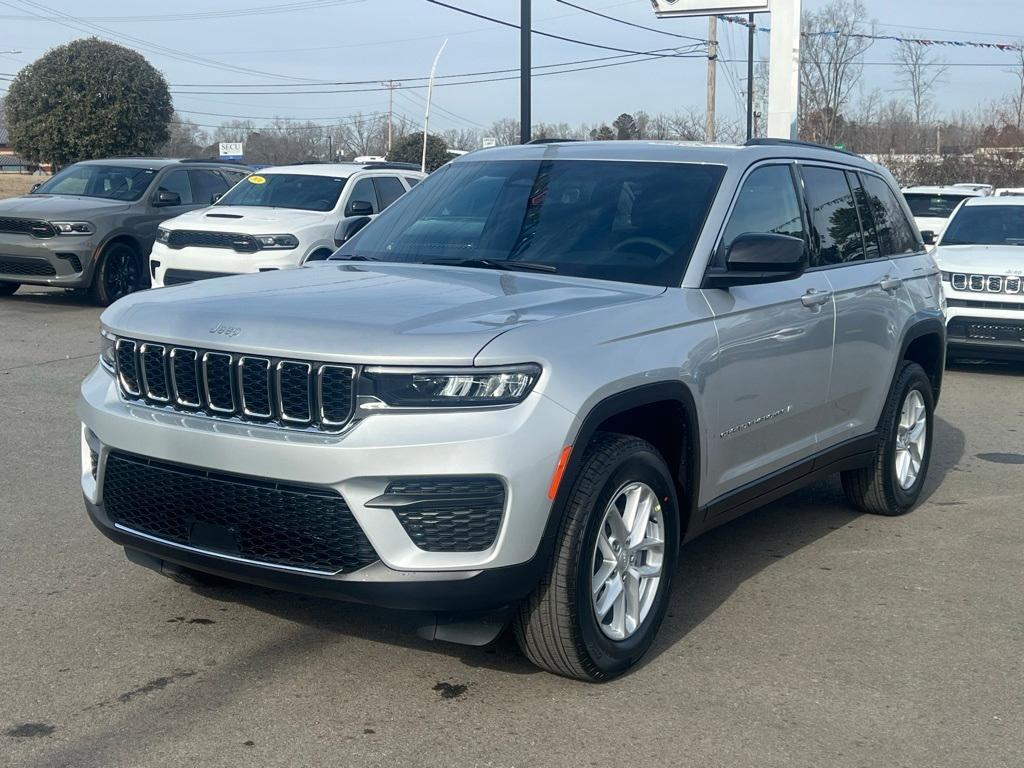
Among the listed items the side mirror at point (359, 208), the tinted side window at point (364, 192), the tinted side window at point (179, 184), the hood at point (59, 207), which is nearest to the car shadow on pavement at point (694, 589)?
the side mirror at point (359, 208)

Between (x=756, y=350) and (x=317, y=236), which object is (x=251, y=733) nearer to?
(x=756, y=350)

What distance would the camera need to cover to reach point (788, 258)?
15.8 ft

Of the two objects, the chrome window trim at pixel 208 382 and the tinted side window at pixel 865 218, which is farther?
the tinted side window at pixel 865 218

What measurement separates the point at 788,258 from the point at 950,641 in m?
1.62

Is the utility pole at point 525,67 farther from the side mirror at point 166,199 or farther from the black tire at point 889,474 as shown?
the black tire at point 889,474

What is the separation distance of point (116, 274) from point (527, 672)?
12752 millimetres

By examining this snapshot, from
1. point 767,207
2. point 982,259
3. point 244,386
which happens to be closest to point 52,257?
point 982,259

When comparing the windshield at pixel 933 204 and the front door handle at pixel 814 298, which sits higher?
the windshield at pixel 933 204

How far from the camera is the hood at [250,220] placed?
1367cm

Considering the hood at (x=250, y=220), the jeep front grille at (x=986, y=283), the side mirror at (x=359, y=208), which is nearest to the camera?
the jeep front grille at (x=986, y=283)

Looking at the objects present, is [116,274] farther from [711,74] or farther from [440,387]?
[711,74]

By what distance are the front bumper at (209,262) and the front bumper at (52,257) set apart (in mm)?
1472

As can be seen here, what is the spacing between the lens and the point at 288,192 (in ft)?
48.9

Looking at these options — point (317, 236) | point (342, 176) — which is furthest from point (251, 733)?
point (342, 176)
